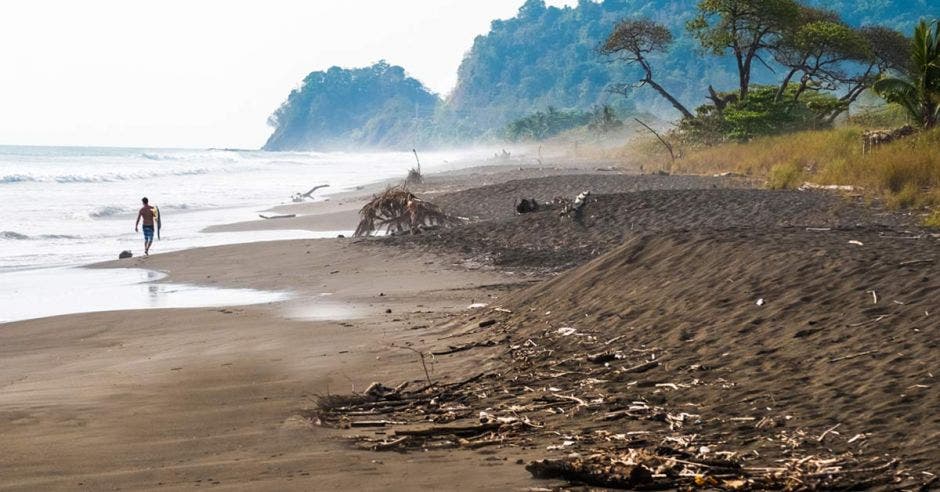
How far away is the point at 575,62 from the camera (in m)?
172

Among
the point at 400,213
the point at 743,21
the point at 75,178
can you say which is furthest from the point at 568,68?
the point at 400,213

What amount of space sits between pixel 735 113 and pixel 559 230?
64.7 feet

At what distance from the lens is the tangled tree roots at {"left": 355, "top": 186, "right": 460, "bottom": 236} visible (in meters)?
19.2

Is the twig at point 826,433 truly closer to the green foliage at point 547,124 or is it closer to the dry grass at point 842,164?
the dry grass at point 842,164

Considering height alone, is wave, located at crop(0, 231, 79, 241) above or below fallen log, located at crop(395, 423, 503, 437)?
below

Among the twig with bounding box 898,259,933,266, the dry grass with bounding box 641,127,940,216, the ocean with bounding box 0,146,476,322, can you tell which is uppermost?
the dry grass with bounding box 641,127,940,216


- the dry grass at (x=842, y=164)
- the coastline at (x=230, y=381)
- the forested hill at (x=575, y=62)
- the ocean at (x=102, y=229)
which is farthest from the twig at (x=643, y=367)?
the forested hill at (x=575, y=62)

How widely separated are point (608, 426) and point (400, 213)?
14.3 metres

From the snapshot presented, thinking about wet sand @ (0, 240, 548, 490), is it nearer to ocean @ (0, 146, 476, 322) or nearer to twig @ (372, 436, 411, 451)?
twig @ (372, 436, 411, 451)

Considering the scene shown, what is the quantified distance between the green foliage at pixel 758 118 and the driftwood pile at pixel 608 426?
27.6 m

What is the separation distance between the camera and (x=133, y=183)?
168 ft

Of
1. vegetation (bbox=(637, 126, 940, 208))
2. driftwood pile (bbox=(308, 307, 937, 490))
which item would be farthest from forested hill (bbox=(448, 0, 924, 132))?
driftwood pile (bbox=(308, 307, 937, 490))

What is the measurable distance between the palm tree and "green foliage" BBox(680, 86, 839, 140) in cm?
933

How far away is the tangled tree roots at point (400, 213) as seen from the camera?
62.8 ft
